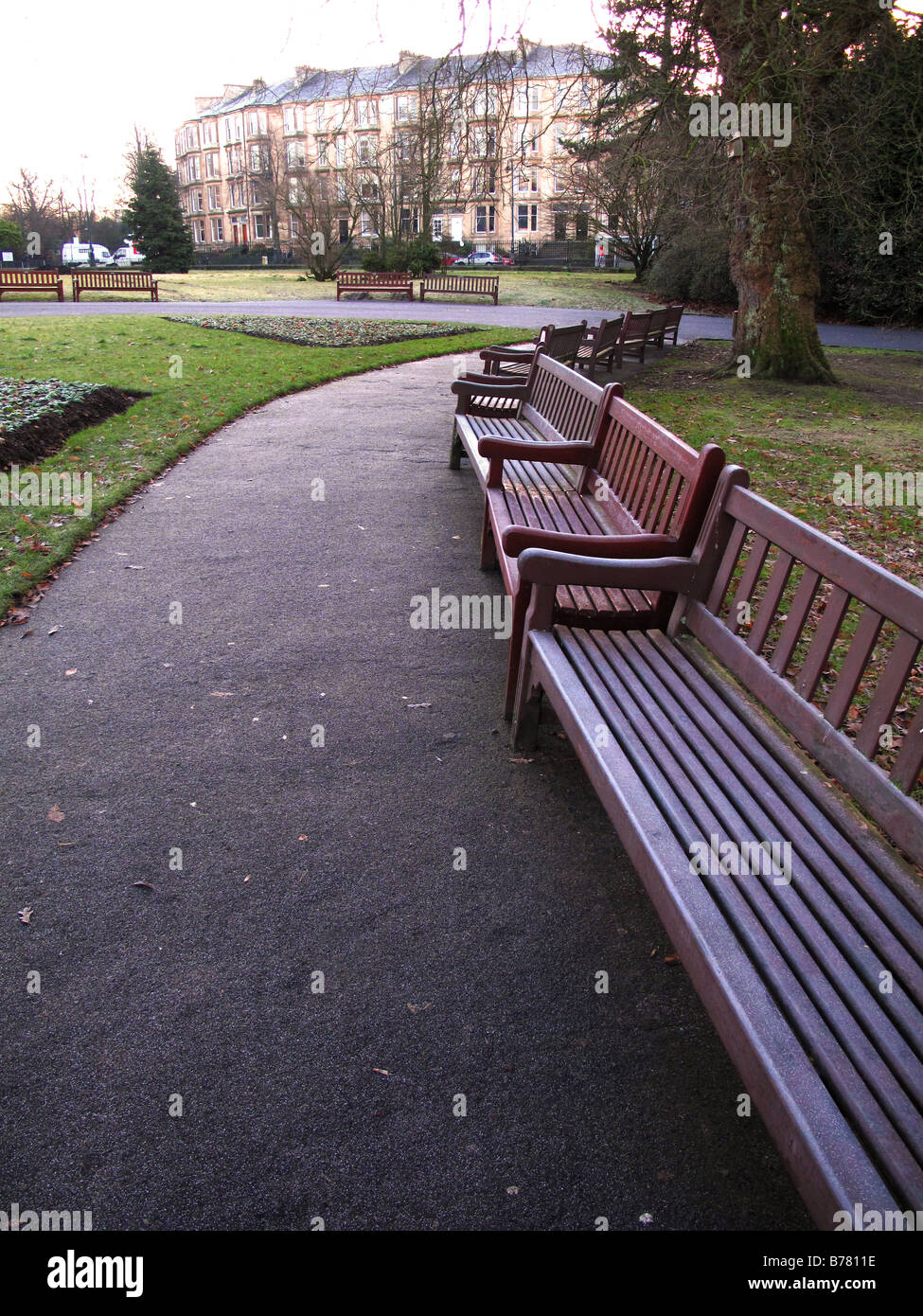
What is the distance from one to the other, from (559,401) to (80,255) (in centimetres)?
5877

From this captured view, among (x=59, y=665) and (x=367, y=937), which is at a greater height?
(x=59, y=665)

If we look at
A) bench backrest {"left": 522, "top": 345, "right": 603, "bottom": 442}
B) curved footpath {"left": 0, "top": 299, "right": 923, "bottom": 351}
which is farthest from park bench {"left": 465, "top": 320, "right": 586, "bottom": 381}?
curved footpath {"left": 0, "top": 299, "right": 923, "bottom": 351}

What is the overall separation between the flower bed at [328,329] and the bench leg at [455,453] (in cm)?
970

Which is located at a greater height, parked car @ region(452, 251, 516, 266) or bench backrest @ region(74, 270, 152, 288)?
parked car @ region(452, 251, 516, 266)

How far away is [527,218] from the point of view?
6481 centimetres

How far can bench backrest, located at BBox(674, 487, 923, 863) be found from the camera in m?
2.11

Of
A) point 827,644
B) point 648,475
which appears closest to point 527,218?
point 648,475

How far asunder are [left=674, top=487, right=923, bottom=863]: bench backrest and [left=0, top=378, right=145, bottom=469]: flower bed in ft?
21.5

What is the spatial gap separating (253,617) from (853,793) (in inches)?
134

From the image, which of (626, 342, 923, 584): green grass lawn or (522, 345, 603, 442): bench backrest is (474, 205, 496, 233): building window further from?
(522, 345, 603, 442): bench backrest

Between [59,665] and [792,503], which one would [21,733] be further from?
[792,503]
